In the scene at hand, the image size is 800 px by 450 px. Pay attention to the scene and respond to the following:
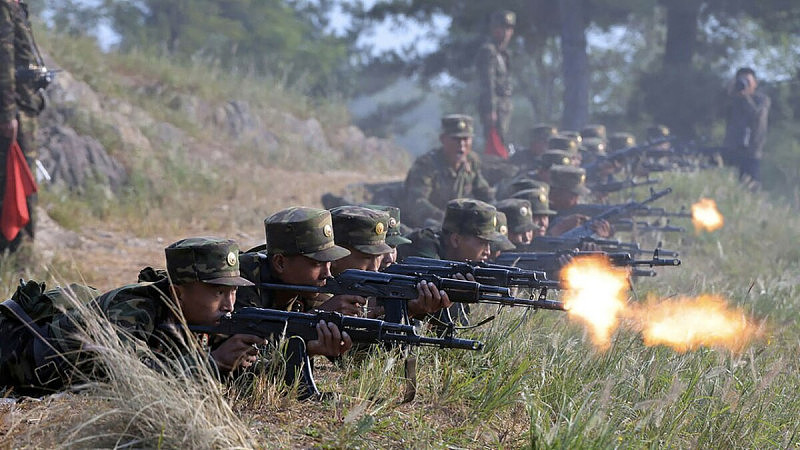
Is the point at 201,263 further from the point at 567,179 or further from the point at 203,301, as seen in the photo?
the point at 567,179

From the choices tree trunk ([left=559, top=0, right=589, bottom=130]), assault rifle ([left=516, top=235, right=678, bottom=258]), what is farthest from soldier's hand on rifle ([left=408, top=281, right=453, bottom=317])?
tree trunk ([left=559, top=0, right=589, bottom=130])

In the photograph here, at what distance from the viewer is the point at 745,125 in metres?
17.4

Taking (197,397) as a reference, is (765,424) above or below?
below

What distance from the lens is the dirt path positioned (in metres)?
9.37

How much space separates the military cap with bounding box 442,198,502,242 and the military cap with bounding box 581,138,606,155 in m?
9.21

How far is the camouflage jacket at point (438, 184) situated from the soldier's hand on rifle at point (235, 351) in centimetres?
656

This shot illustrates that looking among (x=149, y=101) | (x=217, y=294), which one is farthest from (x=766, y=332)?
(x=149, y=101)

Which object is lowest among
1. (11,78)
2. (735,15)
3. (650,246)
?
(650,246)

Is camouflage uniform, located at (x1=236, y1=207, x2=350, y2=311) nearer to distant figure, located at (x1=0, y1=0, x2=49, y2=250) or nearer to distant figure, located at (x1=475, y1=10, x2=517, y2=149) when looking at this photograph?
distant figure, located at (x1=0, y1=0, x2=49, y2=250)

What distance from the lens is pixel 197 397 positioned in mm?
3500

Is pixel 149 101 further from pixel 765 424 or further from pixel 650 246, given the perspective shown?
pixel 765 424

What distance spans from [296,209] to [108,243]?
21.3ft

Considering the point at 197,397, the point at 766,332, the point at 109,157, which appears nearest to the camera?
the point at 197,397

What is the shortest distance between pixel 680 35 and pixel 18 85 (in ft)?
55.0
